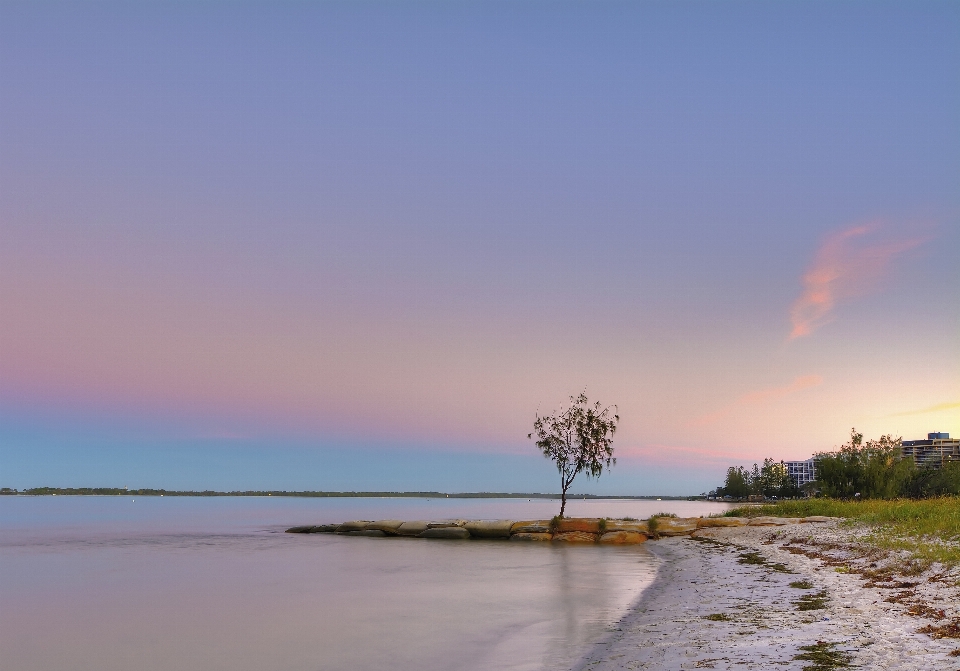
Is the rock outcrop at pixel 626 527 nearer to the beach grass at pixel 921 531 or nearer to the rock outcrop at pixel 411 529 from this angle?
the rock outcrop at pixel 411 529

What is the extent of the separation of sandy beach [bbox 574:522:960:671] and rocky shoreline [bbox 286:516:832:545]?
25852mm

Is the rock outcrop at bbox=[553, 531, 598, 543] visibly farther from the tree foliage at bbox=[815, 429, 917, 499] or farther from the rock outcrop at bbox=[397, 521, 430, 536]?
the tree foliage at bbox=[815, 429, 917, 499]

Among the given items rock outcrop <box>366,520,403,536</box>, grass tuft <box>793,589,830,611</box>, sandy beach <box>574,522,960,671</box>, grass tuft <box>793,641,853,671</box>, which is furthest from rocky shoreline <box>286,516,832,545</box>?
grass tuft <box>793,641,853,671</box>

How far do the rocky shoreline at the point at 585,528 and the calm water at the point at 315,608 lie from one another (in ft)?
21.1

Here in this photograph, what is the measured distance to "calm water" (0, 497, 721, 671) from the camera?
16312mm

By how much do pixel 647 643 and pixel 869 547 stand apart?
49.4 feet

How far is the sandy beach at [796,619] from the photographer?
10.5m

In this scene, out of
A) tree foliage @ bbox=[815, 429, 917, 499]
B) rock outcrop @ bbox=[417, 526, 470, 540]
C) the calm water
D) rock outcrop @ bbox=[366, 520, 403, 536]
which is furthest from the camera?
tree foliage @ bbox=[815, 429, 917, 499]

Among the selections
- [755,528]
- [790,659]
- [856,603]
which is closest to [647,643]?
[790,659]

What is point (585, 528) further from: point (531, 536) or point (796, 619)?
point (796, 619)

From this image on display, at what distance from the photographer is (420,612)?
73.1 ft

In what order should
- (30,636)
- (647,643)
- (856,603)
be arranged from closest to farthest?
(647,643)
(856,603)
(30,636)

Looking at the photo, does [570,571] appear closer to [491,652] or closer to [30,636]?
[491,652]

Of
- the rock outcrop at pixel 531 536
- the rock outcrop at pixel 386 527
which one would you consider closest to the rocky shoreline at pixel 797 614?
the rock outcrop at pixel 531 536
